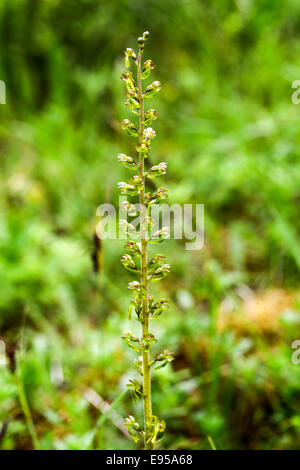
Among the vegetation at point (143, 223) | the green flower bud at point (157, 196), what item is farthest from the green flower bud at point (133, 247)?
the green flower bud at point (157, 196)

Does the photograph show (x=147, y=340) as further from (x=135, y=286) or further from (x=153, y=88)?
(x=153, y=88)

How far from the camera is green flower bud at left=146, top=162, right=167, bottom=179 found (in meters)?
1.08

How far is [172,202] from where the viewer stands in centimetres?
281

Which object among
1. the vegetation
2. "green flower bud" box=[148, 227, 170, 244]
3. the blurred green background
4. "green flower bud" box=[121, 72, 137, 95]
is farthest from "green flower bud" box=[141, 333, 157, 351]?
"green flower bud" box=[121, 72, 137, 95]

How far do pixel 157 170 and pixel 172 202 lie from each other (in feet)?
5.62

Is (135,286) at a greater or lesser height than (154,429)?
greater

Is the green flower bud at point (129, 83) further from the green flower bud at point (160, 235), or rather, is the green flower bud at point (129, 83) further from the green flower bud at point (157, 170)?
the green flower bud at point (160, 235)

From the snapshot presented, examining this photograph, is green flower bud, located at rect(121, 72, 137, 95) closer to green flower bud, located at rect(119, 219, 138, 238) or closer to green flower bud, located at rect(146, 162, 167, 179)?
green flower bud, located at rect(146, 162, 167, 179)

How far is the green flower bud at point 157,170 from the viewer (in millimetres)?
1082

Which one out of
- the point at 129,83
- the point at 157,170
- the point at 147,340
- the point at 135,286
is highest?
the point at 129,83

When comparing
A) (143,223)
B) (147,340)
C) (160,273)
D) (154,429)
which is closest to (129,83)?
(143,223)

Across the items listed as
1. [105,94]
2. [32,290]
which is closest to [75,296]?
[32,290]

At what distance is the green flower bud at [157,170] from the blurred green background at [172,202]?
0.52m
